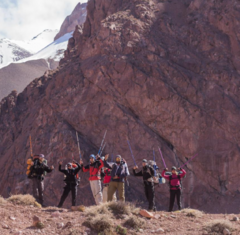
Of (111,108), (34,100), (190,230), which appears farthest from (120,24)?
(190,230)

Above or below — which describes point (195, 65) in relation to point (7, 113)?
above

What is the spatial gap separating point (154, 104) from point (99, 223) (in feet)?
57.6

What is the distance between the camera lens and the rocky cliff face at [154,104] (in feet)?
80.8

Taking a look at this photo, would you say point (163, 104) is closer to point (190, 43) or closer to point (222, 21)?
point (190, 43)

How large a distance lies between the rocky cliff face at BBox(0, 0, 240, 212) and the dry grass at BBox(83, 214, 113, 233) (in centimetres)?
1408

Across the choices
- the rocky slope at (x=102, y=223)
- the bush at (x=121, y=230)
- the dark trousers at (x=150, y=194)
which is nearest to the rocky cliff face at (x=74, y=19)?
the dark trousers at (x=150, y=194)

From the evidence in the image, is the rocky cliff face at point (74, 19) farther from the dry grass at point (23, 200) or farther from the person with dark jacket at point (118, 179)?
the dry grass at point (23, 200)

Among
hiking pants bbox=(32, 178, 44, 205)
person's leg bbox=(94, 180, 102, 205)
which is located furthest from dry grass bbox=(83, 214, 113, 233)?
hiking pants bbox=(32, 178, 44, 205)

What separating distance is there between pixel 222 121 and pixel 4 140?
60.1ft

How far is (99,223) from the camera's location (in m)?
8.82

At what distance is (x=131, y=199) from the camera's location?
23.1 metres

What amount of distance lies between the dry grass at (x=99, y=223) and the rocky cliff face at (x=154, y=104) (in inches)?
554

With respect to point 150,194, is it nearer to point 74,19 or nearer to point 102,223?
point 102,223

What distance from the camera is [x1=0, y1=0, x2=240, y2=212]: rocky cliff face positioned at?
2462 cm
